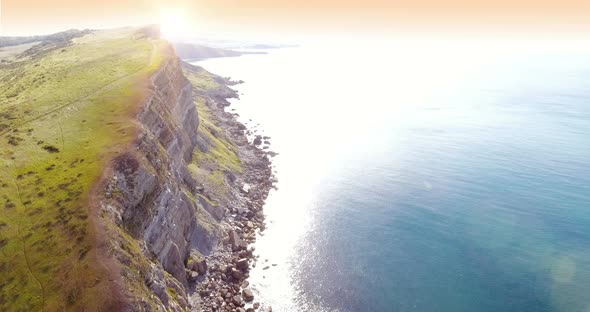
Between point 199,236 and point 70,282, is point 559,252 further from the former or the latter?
point 70,282

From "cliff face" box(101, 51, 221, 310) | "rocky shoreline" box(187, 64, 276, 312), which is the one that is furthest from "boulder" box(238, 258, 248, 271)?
"cliff face" box(101, 51, 221, 310)

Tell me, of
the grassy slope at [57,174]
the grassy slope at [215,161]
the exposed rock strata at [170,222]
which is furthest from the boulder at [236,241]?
the grassy slope at [57,174]

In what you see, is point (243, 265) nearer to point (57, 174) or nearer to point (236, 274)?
point (236, 274)

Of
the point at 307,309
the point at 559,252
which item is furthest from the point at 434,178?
the point at 307,309

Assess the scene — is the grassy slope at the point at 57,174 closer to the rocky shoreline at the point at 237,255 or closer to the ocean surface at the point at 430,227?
the rocky shoreline at the point at 237,255

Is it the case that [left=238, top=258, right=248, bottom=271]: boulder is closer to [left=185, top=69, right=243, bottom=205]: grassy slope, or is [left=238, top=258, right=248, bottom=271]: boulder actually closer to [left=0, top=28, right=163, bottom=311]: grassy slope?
[left=185, top=69, right=243, bottom=205]: grassy slope
